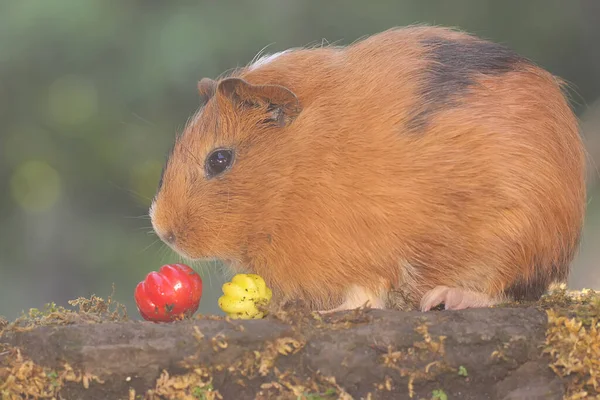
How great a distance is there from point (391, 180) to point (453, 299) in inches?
20.5

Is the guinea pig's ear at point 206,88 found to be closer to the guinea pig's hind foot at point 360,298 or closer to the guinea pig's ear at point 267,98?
the guinea pig's ear at point 267,98

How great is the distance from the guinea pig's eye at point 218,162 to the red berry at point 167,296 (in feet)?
1.50

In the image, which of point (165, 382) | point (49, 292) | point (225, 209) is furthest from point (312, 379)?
point (49, 292)

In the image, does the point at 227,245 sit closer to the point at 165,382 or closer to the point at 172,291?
the point at 172,291

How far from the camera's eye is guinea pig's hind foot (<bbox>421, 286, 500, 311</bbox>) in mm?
3430

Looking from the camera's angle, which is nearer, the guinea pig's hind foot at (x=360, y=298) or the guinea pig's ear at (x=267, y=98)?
the guinea pig's hind foot at (x=360, y=298)

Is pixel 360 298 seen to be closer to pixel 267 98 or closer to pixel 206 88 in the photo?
pixel 267 98

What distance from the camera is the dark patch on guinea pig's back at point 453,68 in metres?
3.49

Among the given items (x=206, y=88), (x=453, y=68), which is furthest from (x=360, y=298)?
(x=206, y=88)

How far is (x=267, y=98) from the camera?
11.9ft

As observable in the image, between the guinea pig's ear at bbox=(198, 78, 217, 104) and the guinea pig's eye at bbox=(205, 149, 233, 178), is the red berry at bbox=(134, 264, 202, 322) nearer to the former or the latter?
the guinea pig's eye at bbox=(205, 149, 233, 178)

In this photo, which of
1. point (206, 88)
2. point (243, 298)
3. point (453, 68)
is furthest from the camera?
point (206, 88)

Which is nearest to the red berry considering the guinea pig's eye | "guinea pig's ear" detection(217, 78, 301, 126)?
the guinea pig's eye

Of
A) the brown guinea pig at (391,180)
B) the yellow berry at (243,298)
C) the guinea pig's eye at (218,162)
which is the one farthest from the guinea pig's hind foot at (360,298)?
the guinea pig's eye at (218,162)
